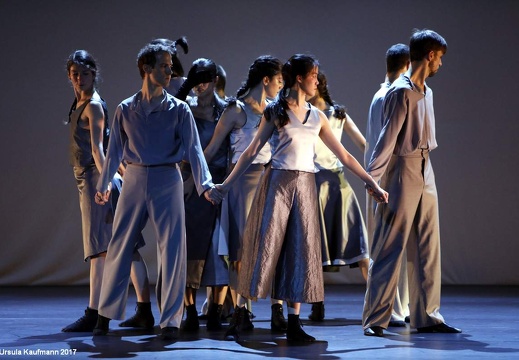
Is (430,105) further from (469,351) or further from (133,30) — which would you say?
(133,30)

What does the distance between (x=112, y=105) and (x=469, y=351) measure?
4.61 metres

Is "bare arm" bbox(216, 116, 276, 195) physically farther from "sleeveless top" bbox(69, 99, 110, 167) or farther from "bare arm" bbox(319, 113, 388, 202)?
"sleeveless top" bbox(69, 99, 110, 167)

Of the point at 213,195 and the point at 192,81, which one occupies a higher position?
the point at 192,81

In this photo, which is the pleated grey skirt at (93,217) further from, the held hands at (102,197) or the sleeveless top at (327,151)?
the sleeveless top at (327,151)

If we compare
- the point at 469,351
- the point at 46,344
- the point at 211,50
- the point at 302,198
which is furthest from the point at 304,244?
the point at 211,50

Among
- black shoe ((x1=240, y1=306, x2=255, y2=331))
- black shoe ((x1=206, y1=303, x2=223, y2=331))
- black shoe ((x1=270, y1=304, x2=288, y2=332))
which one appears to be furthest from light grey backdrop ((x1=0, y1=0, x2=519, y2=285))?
black shoe ((x1=270, y1=304, x2=288, y2=332))

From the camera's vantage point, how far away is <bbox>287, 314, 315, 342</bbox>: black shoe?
4156 mm

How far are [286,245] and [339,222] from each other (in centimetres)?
113

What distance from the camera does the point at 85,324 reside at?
15.2 ft

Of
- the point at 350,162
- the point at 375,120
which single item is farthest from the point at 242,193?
the point at 375,120

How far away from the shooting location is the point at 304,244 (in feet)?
13.7

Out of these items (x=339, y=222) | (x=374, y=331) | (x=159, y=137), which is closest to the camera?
(x=159, y=137)

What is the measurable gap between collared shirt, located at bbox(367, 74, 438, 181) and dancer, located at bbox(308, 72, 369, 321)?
31.0 inches

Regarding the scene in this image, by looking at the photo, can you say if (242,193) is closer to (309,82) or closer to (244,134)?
(244,134)
